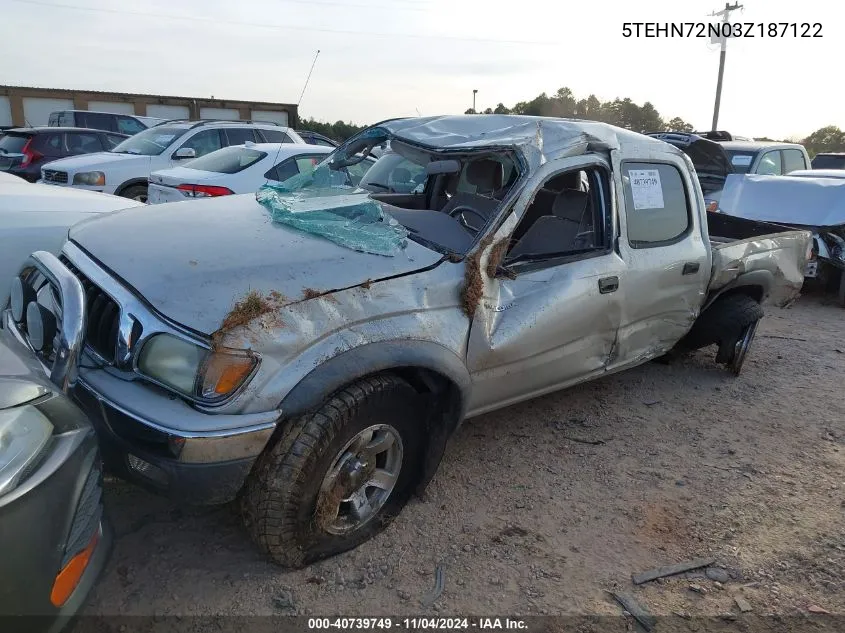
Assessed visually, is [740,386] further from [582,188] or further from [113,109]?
[113,109]

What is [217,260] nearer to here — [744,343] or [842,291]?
[744,343]

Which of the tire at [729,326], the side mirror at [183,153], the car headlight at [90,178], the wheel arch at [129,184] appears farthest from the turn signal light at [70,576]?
the side mirror at [183,153]

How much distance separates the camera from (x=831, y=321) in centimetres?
704

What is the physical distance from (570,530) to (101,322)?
7.47ft

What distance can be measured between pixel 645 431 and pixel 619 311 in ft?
3.09

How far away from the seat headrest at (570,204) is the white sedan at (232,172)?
3701 mm

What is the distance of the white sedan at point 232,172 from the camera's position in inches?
290

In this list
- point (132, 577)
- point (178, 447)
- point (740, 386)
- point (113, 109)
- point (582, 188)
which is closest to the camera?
point (178, 447)

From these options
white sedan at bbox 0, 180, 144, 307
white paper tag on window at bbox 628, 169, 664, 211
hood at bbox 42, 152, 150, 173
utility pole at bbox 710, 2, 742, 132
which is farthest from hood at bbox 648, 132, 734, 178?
utility pole at bbox 710, 2, 742, 132

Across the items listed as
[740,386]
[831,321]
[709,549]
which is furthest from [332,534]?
[831,321]

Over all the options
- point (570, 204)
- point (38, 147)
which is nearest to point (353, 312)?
point (570, 204)

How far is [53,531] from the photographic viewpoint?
69.9 inches

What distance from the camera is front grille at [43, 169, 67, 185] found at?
8.77 meters

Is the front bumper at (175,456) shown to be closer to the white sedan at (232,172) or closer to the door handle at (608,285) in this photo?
the door handle at (608,285)
